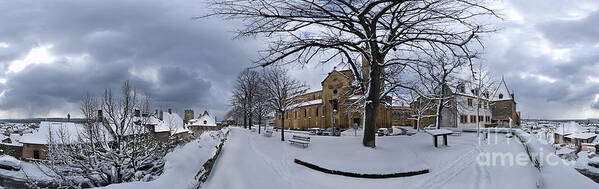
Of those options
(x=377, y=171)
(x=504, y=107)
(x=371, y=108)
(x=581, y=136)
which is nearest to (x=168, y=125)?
(x=371, y=108)

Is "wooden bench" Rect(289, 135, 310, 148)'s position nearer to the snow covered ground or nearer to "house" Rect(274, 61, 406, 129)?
the snow covered ground

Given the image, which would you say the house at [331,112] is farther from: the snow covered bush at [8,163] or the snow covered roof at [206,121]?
the snow covered bush at [8,163]

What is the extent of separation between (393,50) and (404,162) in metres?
5.90

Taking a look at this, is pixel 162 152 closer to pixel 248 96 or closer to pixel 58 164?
pixel 58 164

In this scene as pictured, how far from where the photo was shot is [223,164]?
10.8 meters

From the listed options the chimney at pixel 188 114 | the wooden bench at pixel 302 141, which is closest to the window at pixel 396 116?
the wooden bench at pixel 302 141

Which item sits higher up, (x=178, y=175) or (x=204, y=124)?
(x=178, y=175)

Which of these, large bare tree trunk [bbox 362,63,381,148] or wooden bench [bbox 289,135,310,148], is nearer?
large bare tree trunk [bbox 362,63,381,148]

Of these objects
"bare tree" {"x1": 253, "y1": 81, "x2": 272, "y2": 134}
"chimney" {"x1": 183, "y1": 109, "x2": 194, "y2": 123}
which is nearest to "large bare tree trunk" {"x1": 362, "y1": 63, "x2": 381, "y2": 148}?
"bare tree" {"x1": 253, "y1": 81, "x2": 272, "y2": 134}

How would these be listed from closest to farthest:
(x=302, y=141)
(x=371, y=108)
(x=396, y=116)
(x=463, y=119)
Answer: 1. (x=371, y=108)
2. (x=302, y=141)
3. (x=396, y=116)
4. (x=463, y=119)

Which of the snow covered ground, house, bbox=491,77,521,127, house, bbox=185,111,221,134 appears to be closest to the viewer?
the snow covered ground

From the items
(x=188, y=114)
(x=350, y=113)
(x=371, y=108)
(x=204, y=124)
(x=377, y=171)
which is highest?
(x=371, y=108)

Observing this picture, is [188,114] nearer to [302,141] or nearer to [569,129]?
[302,141]

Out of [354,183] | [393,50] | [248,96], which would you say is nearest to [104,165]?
[354,183]
